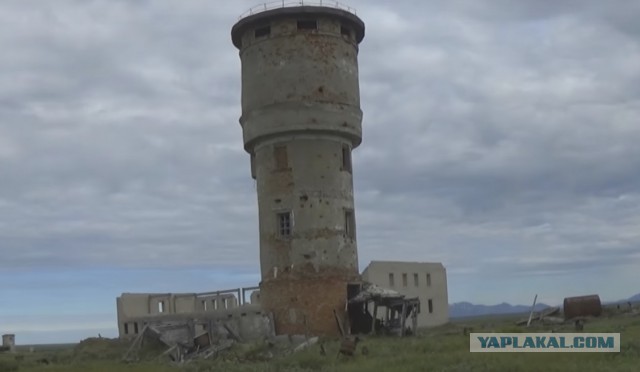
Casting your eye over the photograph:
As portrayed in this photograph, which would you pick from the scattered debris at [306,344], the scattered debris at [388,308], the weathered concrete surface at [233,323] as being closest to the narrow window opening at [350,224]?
the scattered debris at [388,308]

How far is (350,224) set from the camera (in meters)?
33.1

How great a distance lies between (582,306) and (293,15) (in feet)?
57.6

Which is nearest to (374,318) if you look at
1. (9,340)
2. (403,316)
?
(403,316)

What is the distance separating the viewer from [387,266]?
141 ft

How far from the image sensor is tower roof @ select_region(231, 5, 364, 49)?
32.3 metres

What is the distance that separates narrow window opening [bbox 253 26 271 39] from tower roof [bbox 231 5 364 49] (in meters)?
0.25

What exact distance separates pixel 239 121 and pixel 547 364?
64.8 feet

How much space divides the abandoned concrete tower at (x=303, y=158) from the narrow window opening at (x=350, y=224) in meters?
0.04

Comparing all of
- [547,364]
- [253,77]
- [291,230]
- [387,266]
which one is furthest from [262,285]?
[547,364]

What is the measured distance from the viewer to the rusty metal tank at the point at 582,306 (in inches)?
1403

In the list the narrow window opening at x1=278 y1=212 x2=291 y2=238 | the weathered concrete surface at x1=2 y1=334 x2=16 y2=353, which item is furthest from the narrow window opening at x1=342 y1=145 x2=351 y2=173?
the weathered concrete surface at x1=2 y1=334 x2=16 y2=353

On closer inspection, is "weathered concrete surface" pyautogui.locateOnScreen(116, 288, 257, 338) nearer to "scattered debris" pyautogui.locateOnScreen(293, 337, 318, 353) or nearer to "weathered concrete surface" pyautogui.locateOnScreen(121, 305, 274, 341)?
"weathered concrete surface" pyautogui.locateOnScreen(121, 305, 274, 341)

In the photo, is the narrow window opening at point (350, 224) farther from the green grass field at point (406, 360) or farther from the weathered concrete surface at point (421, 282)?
the weathered concrete surface at point (421, 282)

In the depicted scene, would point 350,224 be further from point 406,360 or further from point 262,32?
point 406,360
